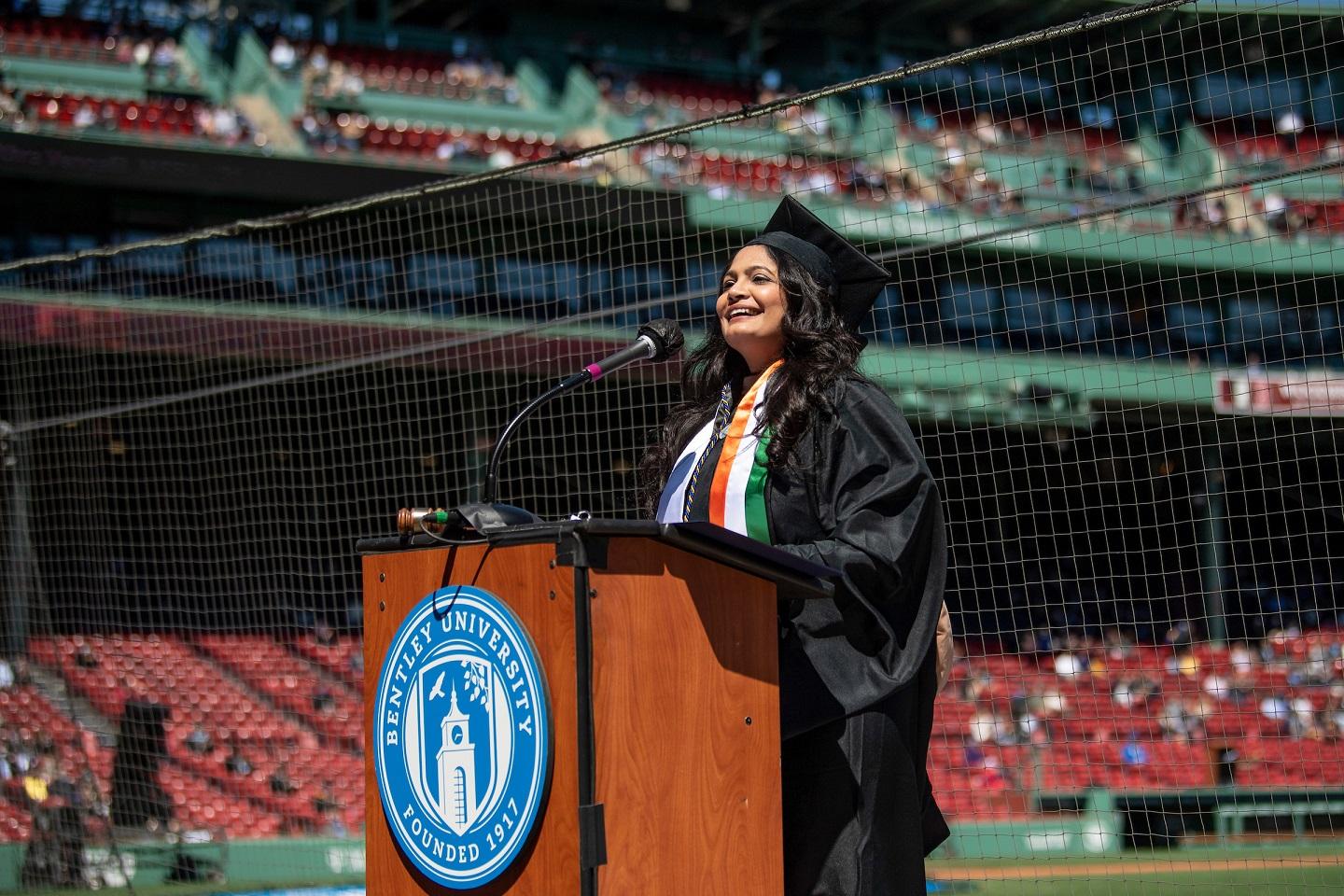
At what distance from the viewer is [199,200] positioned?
60.7 feet

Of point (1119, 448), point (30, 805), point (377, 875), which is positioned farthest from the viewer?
point (1119, 448)

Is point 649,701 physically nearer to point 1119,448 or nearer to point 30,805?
point 30,805

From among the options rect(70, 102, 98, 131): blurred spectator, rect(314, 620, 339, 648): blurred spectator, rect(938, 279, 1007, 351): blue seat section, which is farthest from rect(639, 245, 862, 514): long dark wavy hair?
rect(70, 102, 98, 131): blurred spectator

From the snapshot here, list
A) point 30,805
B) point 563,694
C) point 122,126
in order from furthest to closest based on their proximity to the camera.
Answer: point 122,126
point 30,805
point 563,694

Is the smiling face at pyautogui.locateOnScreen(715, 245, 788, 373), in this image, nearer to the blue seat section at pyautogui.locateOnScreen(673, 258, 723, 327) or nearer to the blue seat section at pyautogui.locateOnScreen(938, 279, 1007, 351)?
the blue seat section at pyautogui.locateOnScreen(673, 258, 723, 327)

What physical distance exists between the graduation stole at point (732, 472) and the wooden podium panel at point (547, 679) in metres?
0.52

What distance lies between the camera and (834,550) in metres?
2.67

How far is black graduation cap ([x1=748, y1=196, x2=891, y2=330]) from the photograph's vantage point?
10.4 ft

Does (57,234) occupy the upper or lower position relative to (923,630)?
upper

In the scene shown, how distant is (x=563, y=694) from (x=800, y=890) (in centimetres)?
72

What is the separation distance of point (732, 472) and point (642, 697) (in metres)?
0.68

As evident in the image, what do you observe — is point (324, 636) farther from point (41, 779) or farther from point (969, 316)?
point (969, 316)

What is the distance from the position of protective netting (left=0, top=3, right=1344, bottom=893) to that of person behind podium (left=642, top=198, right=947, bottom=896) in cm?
389

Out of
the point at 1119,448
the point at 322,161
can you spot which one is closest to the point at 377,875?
the point at 322,161
